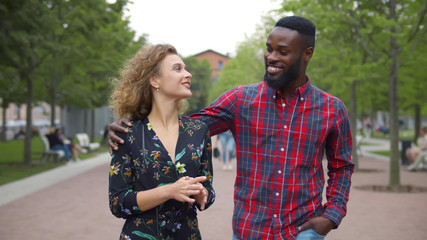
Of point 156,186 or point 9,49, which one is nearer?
point 156,186

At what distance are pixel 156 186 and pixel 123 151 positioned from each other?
24 cm

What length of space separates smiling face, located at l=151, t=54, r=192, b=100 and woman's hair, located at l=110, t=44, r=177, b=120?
3cm

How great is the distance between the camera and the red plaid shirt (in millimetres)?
2824

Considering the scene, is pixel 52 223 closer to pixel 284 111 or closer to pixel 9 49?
pixel 284 111

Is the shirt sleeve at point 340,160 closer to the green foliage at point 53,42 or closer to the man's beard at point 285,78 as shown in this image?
the man's beard at point 285,78

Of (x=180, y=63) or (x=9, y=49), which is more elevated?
(x=9, y=49)

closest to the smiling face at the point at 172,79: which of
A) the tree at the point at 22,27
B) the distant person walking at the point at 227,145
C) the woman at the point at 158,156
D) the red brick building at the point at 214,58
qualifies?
the woman at the point at 158,156

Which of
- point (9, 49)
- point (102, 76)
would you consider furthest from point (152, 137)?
point (102, 76)

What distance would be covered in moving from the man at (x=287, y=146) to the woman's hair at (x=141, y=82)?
198 mm

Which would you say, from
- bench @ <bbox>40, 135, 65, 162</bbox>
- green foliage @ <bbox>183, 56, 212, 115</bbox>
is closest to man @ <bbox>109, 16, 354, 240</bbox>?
bench @ <bbox>40, 135, 65, 162</bbox>

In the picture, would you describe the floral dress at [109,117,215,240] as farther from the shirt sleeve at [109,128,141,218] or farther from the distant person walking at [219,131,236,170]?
the distant person walking at [219,131,236,170]

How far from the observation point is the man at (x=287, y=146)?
282cm

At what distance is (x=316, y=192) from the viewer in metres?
2.89

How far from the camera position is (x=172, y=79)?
2.85m
